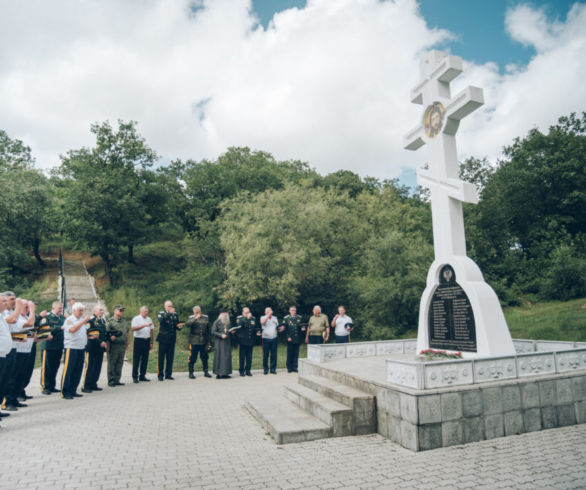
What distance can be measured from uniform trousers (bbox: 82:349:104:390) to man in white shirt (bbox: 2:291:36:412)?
52.7 inches

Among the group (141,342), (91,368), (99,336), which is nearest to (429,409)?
(99,336)

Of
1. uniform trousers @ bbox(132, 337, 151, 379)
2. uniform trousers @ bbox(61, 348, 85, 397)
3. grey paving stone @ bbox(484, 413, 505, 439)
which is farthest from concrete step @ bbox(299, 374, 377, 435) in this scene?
uniform trousers @ bbox(132, 337, 151, 379)

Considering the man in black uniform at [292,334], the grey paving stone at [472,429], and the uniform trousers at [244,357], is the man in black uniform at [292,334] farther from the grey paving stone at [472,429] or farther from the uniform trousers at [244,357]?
the grey paving stone at [472,429]

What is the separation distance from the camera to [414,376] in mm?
5238

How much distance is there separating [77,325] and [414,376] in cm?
650

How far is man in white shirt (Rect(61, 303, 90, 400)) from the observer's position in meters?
8.03

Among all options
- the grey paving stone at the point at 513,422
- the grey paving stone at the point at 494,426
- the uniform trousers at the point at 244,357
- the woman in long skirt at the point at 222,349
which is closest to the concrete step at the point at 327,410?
the grey paving stone at the point at 494,426

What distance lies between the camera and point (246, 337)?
11.1 metres

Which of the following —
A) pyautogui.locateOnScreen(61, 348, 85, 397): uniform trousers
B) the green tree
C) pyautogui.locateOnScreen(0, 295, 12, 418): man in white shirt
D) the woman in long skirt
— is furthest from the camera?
the green tree

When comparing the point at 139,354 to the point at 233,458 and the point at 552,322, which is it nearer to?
the point at 233,458

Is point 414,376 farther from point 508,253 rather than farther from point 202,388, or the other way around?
point 508,253

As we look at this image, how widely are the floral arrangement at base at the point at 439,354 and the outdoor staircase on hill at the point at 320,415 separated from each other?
199cm

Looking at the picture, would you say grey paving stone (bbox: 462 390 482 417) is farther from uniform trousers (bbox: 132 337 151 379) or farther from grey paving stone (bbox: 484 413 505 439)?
uniform trousers (bbox: 132 337 151 379)

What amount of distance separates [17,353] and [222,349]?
4.73 metres
